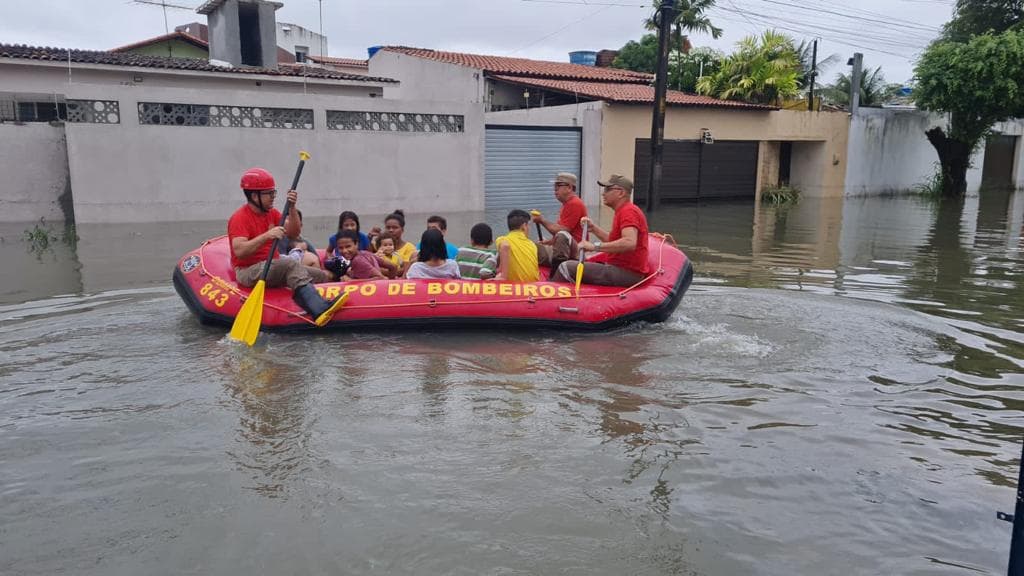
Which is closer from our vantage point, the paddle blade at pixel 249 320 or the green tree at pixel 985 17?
the paddle blade at pixel 249 320

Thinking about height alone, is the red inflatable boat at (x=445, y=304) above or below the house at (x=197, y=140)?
below

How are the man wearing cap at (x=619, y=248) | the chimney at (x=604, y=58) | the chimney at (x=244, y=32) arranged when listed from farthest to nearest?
the chimney at (x=604, y=58), the chimney at (x=244, y=32), the man wearing cap at (x=619, y=248)

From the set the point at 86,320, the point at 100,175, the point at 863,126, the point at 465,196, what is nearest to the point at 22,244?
the point at 100,175

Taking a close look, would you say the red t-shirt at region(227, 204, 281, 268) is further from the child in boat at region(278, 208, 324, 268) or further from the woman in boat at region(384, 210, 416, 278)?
the woman in boat at region(384, 210, 416, 278)

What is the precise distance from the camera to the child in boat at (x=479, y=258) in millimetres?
7117

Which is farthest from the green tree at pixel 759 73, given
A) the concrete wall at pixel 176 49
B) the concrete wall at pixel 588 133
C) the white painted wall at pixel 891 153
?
the concrete wall at pixel 176 49

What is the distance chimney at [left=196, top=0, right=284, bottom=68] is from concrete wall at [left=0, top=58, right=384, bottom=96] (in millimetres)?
2363

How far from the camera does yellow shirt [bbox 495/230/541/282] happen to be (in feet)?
22.7

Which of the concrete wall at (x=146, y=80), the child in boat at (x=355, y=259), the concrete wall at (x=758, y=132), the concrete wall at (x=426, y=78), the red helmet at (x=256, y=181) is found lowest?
the child in boat at (x=355, y=259)

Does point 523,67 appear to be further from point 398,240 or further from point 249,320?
point 249,320

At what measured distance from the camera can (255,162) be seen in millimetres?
14000

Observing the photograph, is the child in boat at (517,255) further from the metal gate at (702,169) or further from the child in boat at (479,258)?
the metal gate at (702,169)

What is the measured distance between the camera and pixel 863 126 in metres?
24.4

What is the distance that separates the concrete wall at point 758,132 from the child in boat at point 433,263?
1256 centimetres
